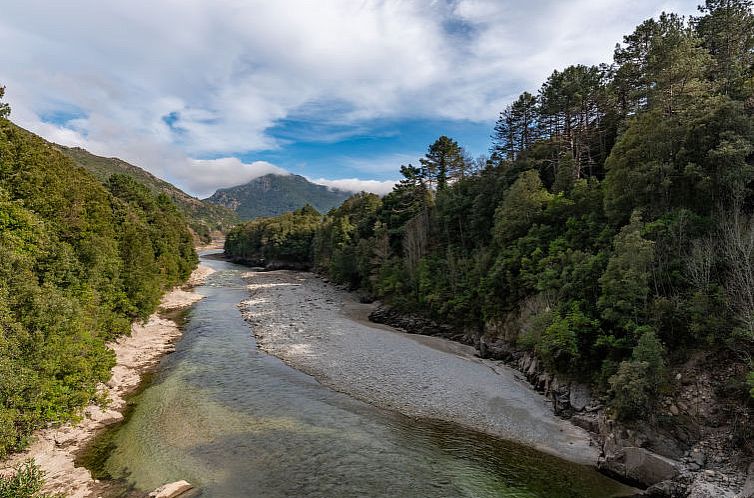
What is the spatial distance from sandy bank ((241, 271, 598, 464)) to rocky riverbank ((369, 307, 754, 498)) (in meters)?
1.43

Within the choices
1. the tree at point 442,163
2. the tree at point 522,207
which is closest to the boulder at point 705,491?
the tree at point 522,207

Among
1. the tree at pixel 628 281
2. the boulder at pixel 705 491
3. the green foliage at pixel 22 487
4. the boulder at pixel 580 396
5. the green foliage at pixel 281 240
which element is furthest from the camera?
the green foliage at pixel 281 240

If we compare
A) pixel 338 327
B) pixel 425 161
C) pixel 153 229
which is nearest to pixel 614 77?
pixel 425 161

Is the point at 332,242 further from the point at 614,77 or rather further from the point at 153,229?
the point at 614,77

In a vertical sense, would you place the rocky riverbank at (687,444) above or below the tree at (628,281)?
below

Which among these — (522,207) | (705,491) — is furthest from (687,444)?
(522,207)

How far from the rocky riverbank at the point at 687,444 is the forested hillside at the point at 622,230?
671 millimetres

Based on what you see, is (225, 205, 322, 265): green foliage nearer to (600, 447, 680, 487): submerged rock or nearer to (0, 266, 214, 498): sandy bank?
(0, 266, 214, 498): sandy bank

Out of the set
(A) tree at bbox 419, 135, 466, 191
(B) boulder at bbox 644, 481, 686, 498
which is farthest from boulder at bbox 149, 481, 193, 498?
(A) tree at bbox 419, 135, 466, 191

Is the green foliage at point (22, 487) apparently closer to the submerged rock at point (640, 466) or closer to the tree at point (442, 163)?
the submerged rock at point (640, 466)

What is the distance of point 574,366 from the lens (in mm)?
23203

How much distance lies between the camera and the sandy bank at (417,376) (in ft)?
66.9

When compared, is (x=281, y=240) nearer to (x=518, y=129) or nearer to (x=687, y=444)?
(x=518, y=129)

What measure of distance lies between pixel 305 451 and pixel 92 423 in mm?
12003
